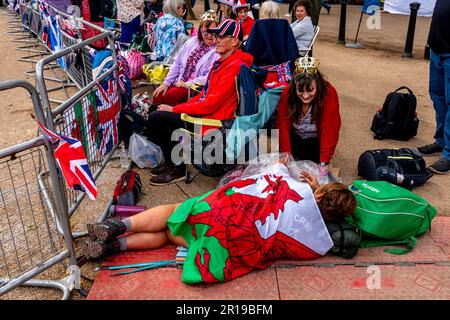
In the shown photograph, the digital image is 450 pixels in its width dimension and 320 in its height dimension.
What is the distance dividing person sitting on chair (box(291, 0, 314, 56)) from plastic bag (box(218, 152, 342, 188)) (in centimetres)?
284

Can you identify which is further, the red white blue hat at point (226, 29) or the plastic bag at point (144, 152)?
the plastic bag at point (144, 152)

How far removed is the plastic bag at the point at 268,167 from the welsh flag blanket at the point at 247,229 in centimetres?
72

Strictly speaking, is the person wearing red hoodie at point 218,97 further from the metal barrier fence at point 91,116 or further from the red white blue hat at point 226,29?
the metal barrier fence at point 91,116

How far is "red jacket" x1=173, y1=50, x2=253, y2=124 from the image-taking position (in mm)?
3930

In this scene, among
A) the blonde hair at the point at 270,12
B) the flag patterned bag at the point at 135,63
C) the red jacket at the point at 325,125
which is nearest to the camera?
the red jacket at the point at 325,125

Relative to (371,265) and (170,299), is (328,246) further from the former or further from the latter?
(170,299)

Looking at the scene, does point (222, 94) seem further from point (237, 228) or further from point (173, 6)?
point (173, 6)

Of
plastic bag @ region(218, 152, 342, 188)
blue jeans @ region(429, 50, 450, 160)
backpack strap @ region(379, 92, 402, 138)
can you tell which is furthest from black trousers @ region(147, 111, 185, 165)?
blue jeans @ region(429, 50, 450, 160)

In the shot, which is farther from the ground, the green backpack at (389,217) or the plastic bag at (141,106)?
the plastic bag at (141,106)

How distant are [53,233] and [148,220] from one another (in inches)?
36.0

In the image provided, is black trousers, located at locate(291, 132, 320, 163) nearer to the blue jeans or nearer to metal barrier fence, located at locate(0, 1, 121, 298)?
the blue jeans

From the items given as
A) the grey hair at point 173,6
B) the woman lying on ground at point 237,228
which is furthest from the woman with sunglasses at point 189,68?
the woman lying on ground at point 237,228

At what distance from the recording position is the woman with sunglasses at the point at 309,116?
12.8ft

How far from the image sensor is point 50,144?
2.60 meters
